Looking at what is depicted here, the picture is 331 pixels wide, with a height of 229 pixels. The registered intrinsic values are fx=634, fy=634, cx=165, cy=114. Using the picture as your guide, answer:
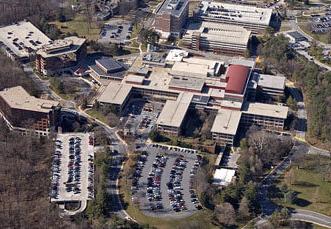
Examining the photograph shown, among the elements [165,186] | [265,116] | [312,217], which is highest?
[265,116]

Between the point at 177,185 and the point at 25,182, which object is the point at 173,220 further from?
the point at 25,182

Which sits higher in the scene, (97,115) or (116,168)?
(97,115)

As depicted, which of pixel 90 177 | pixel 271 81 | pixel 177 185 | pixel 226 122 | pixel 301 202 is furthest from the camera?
pixel 271 81

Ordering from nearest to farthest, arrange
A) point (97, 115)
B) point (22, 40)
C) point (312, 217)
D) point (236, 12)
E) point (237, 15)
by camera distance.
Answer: point (312, 217) → point (97, 115) → point (22, 40) → point (237, 15) → point (236, 12)

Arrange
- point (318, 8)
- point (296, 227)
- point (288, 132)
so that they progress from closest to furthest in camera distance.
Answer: point (296, 227) → point (288, 132) → point (318, 8)

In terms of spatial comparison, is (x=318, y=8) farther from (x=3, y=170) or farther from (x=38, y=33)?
(x=3, y=170)

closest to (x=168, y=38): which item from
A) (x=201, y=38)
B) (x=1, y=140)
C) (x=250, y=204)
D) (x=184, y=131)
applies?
(x=201, y=38)

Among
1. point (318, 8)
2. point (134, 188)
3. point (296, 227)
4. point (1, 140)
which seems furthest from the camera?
point (318, 8)

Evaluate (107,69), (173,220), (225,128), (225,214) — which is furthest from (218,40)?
(173,220)
